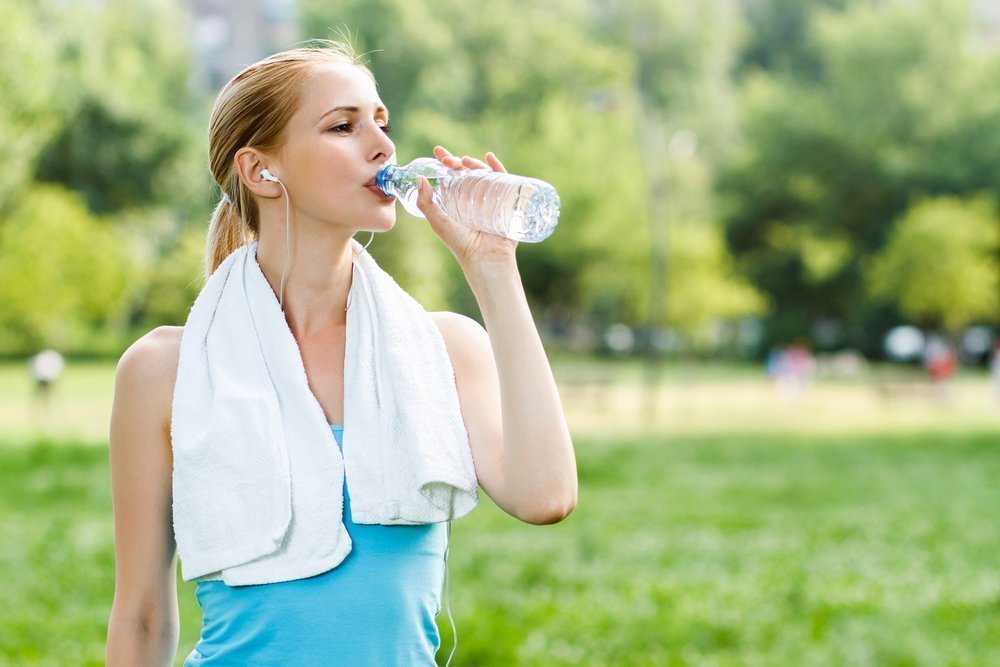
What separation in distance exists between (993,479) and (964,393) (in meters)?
19.4

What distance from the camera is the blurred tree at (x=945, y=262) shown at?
40812 millimetres

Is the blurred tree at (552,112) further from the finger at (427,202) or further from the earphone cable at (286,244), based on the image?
the finger at (427,202)

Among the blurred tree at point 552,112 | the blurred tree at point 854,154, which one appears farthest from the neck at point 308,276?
the blurred tree at point 854,154

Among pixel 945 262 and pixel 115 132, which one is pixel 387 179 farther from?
pixel 945 262

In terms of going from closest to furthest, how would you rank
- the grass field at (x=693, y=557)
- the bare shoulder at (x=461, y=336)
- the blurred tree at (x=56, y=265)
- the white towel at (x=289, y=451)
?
the white towel at (x=289, y=451)
the bare shoulder at (x=461, y=336)
the grass field at (x=693, y=557)
the blurred tree at (x=56, y=265)

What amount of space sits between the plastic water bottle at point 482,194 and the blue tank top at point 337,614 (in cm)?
47

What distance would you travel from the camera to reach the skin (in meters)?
1.97

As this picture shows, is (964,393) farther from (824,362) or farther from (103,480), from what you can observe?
(103,480)

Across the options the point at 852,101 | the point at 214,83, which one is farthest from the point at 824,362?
the point at 214,83

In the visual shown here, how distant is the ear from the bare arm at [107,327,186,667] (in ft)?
0.97

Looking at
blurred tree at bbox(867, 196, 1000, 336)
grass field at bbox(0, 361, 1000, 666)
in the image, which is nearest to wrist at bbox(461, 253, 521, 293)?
grass field at bbox(0, 361, 1000, 666)

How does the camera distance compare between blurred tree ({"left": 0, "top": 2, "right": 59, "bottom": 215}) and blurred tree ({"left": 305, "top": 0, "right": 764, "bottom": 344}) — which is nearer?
blurred tree ({"left": 0, "top": 2, "right": 59, "bottom": 215})

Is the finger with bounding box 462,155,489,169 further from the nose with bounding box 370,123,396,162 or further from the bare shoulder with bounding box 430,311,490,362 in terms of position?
the bare shoulder with bounding box 430,311,490,362

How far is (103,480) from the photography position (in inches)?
550
